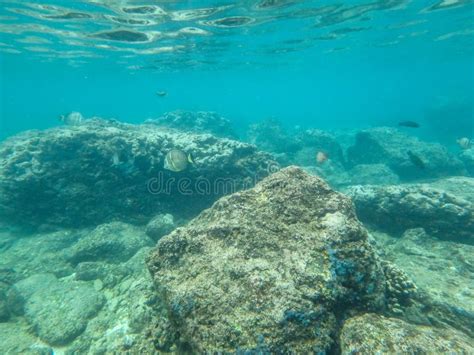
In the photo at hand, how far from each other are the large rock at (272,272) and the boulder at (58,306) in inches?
156

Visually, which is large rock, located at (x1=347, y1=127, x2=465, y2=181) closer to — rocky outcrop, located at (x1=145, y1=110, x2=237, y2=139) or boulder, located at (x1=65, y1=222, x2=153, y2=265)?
rocky outcrop, located at (x1=145, y1=110, x2=237, y2=139)

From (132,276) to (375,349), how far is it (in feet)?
20.1

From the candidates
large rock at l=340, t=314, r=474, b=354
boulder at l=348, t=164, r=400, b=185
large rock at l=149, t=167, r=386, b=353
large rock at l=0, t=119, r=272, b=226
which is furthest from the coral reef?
boulder at l=348, t=164, r=400, b=185

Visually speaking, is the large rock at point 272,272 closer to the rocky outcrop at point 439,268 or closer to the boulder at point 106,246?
the rocky outcrop at point 439,268

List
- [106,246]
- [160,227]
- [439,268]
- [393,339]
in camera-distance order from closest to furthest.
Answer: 1. [393,339]
2. [439,268]
3. [106,246]
4. [160,227]

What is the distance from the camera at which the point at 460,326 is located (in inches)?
152

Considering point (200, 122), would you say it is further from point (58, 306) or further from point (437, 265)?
point (437, 265)

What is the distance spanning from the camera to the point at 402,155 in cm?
1587

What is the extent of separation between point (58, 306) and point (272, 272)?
5.92 m

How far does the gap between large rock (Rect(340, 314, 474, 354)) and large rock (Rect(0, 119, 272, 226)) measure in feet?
21.6

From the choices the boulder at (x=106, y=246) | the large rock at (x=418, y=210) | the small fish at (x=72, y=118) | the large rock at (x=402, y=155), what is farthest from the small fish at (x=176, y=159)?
the large rock at (x=402, y=155)

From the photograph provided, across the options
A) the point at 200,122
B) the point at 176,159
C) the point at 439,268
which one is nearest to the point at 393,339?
the point at 439,268

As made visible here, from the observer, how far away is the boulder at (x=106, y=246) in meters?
8.05

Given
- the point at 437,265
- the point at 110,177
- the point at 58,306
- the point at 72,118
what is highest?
the point at 72,118
